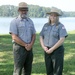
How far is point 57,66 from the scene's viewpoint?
6066 mm

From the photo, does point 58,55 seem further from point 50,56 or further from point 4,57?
point 4,57

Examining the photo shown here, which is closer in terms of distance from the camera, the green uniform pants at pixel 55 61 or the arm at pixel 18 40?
the arm at pixel 18 40

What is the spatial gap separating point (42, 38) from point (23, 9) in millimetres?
776

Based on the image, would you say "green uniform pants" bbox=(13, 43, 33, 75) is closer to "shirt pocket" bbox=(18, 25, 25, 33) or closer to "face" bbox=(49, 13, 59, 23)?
"shirt pocket" bbox=(18, 25, 25, 33)

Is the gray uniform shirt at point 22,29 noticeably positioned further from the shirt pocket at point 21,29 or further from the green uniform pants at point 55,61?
the green uniform pants at point 55,61

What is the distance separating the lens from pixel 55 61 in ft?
19.7

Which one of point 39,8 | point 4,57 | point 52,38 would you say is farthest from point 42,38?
point 39,8

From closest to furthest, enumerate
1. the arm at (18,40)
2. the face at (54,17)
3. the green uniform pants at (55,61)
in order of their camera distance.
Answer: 1. the arm at (18,40)
2. the face at (54,17)
3. the green uniform pants at (55,61)

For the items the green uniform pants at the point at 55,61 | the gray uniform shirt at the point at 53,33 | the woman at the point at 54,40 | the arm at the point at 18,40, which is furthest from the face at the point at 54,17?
the arm at the point at 18,40

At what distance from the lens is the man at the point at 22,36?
5812 millimetres

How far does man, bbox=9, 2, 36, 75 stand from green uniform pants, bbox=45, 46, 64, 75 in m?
0.41

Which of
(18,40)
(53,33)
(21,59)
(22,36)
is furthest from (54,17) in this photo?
(21,59)

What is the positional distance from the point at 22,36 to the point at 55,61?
88cm

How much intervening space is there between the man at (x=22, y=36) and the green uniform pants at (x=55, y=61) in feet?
1.36
